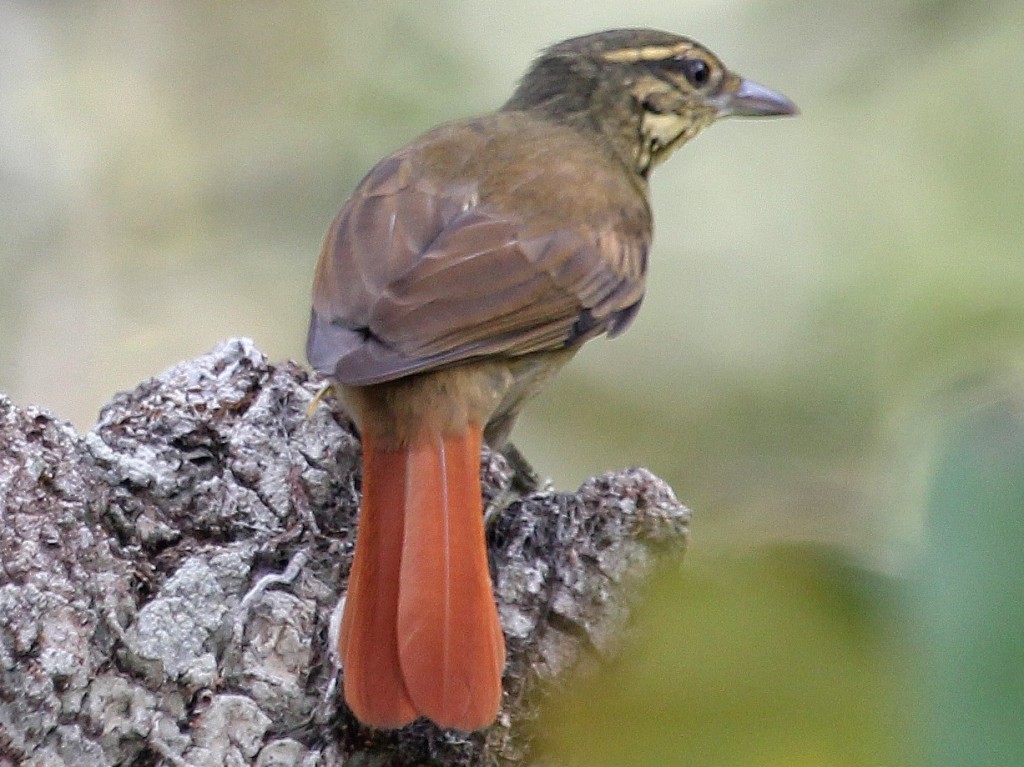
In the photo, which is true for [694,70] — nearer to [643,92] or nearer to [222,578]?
[643,92]

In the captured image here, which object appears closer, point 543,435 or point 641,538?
point 641,538

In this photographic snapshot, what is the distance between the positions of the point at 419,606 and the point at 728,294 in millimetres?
1990

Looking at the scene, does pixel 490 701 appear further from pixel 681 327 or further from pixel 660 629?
pixel 681 327

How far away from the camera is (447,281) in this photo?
322cm

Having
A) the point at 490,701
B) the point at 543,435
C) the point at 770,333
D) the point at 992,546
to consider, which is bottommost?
the point at 992,546

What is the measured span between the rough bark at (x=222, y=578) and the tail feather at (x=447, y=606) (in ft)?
0.51

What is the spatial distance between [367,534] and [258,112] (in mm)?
3359

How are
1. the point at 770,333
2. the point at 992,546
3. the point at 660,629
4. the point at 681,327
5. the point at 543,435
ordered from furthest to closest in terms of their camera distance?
the point at 543,435 < the point at 681,327 < the point at 770,333 < the point at 660,629 < the point at 992,546

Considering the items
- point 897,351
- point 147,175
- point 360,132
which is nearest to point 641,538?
point 897,351

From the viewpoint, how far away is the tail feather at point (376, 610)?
7.63ft

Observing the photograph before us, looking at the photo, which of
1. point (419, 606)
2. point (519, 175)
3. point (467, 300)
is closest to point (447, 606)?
point (419, 606)

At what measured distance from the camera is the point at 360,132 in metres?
5.31

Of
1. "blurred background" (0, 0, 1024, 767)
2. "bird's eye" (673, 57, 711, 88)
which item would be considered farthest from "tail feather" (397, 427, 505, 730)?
"bird's eye" (673, 57, 711, 88)

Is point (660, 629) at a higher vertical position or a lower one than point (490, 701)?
lower
